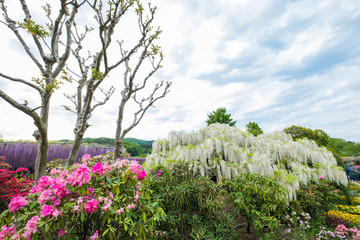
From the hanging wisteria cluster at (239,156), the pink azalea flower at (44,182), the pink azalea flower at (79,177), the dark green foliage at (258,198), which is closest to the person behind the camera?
the pink azalea flower at (79,177)

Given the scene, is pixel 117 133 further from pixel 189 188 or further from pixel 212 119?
pixel 212 119

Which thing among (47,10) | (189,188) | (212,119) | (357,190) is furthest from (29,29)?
(212,119)

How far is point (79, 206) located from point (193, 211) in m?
2.37

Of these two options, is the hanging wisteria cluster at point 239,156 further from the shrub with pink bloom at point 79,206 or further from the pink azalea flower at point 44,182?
the pink azalea flower at point 44,182

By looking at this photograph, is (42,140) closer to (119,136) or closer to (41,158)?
(41,158)

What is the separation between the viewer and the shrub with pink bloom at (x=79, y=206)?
5.77 ft

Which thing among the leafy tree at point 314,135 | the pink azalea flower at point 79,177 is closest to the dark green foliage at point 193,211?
the pink azalea flower at point 79,177

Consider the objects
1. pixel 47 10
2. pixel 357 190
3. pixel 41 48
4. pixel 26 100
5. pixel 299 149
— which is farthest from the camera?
pixel 357 190

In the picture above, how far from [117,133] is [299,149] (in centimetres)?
723

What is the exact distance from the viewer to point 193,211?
3418 millimetres

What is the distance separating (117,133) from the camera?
505 cm

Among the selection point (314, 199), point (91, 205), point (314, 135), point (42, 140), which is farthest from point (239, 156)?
point (314, 135)

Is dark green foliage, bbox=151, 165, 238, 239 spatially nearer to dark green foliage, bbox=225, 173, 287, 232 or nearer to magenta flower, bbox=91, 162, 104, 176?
dark green foliage, bbox=225, 173, 287, 232

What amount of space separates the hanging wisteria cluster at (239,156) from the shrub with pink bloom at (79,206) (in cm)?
245
